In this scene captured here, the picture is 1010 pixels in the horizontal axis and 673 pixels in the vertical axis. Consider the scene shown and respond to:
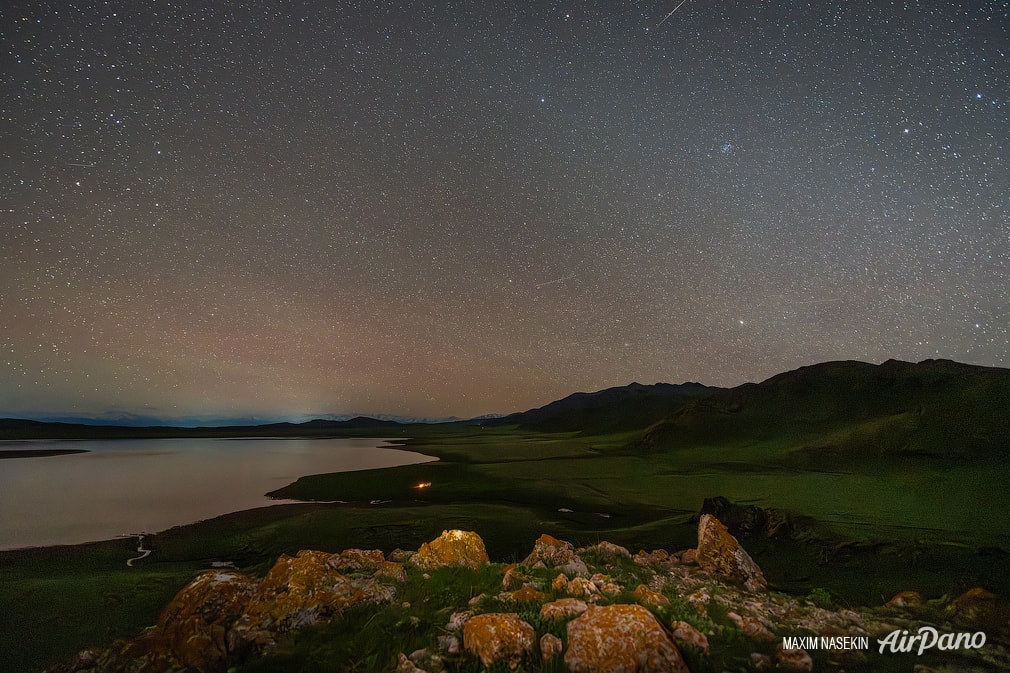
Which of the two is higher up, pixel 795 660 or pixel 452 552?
pixel 795 660

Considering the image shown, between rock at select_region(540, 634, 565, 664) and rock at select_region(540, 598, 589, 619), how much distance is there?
32.0 inches

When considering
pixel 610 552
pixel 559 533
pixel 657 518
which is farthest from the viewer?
pixel 657 518

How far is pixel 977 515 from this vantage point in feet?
81.5

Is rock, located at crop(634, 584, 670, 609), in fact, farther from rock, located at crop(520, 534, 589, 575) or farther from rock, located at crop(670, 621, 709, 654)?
rock, located at crop(520, 534, 589, 575)

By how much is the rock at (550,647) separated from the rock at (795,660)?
3734mm

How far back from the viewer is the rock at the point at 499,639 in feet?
19.4

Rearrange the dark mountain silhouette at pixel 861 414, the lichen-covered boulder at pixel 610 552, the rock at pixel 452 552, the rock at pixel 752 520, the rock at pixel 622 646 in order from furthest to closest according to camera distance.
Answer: the dark mountain silhouette at pixel 861 414
the rock at pixel 752 520
the lichen-covered boulder at pixel 610 552
the rock at pixel 452 552
the rock at pixel 622 646

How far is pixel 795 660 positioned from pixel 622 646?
3.31 metres

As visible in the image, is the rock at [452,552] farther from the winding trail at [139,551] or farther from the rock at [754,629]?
the winding trail at [139,551]

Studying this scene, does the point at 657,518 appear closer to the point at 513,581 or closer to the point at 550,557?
the point at 550,557

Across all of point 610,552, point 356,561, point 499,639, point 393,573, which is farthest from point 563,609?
point 356,561

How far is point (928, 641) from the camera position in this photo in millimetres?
8062

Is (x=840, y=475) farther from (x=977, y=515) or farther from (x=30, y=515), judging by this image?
(x=30, y=515)

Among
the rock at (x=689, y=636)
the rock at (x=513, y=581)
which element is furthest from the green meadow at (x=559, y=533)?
the rock at (x=513, y=581)
